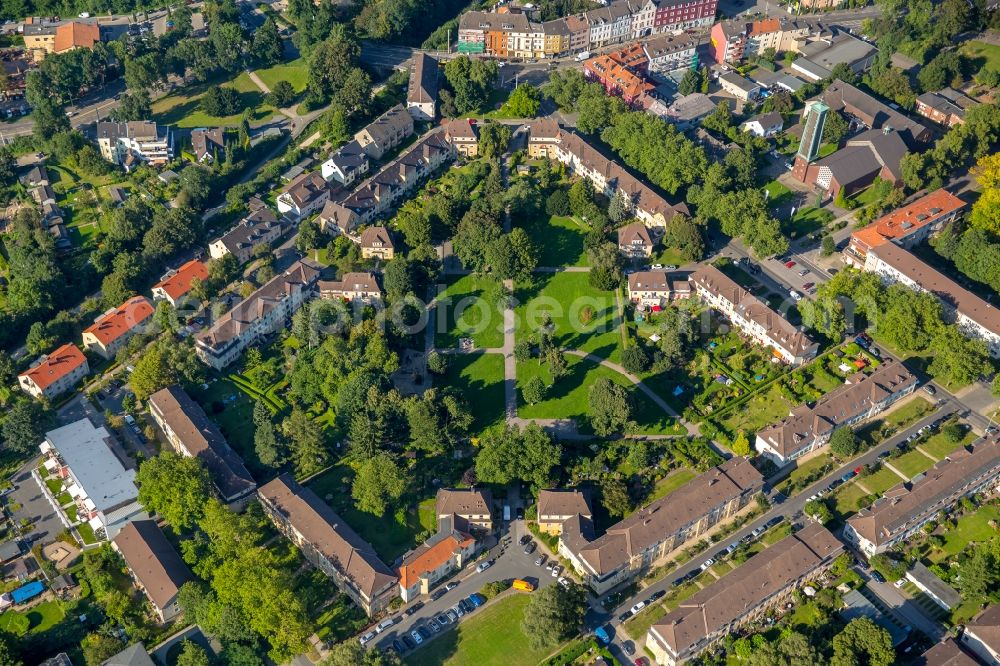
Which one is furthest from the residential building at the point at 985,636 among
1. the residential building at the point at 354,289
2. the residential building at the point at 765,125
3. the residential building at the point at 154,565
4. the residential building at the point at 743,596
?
the residential building at the point at 765,125

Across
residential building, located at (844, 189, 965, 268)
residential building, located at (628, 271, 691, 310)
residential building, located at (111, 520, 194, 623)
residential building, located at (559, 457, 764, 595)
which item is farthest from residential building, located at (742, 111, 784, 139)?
residential building, located at (111, 520, 194, 623)

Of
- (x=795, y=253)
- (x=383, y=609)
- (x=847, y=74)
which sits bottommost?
(x=383, y=609)

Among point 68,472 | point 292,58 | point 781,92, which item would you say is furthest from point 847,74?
point 68,472

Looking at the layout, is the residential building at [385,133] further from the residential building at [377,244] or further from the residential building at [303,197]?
the residential building at [377,244]

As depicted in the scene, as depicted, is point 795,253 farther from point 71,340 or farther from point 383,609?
point 71,340

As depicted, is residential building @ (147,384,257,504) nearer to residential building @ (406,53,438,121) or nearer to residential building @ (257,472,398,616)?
residential building @ (257,472,398,616)

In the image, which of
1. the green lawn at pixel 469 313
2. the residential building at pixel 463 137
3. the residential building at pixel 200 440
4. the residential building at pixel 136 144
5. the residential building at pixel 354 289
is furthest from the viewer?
the residential building at pixel 136 144
